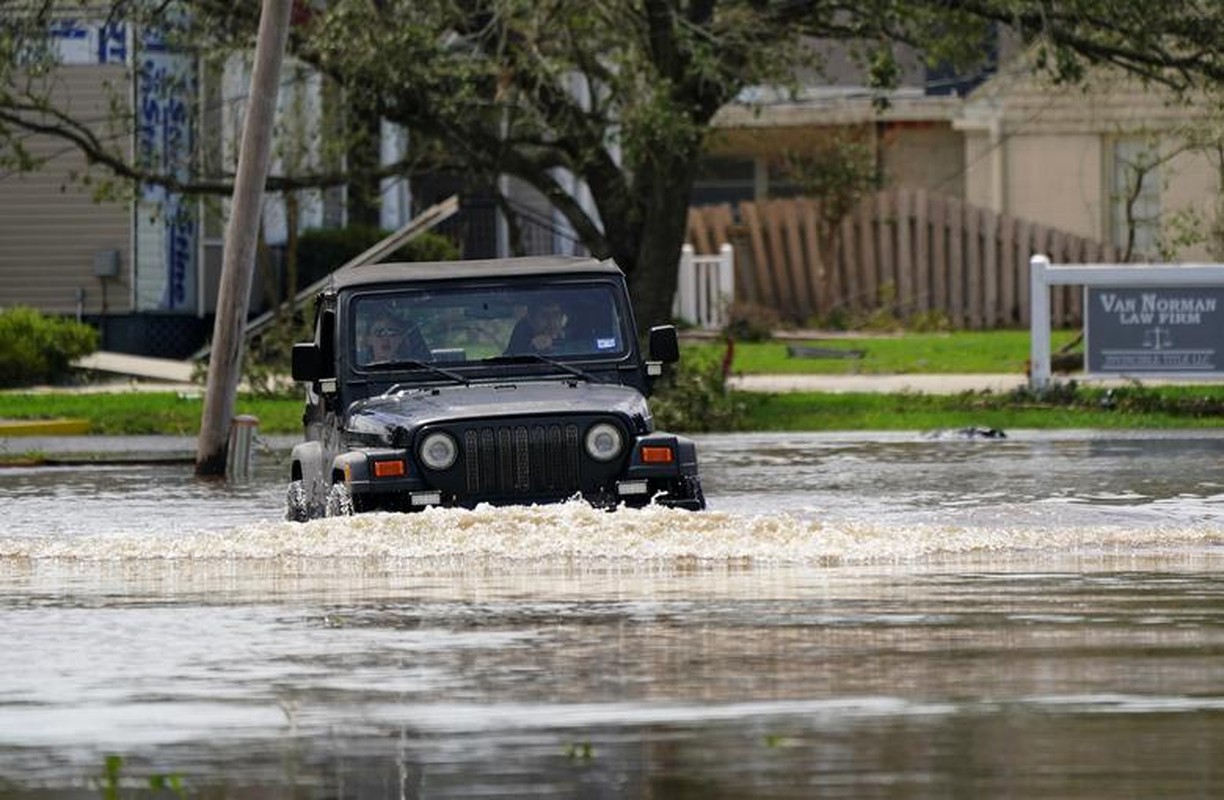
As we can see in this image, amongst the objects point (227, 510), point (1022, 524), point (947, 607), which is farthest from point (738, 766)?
point (227, 510)

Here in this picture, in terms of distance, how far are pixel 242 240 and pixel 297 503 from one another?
22.3ft

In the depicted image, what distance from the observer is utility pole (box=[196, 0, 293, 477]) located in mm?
24219

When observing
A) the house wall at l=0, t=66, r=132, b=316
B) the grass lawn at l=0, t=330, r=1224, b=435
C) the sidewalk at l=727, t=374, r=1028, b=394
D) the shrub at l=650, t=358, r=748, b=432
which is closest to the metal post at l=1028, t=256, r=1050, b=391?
the grass lawn at l=0, t=330, r=1224, b=435

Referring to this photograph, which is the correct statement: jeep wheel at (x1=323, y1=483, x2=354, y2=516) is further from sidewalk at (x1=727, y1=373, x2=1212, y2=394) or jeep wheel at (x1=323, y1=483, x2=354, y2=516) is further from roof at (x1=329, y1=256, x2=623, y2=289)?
sidewalk at (x1=727, y1=373, x2=1212, y2=394)

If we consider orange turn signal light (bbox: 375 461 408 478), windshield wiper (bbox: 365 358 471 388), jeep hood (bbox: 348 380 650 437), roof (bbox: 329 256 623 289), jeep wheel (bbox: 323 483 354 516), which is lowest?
jeep wheel (bbox: 323 483 354 516)

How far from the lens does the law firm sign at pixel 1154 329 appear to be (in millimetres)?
30062

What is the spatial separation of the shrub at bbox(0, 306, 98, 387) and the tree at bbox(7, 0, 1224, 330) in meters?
4.26

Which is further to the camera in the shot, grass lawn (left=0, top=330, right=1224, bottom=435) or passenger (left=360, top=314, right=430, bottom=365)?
grass lawn (left=0, top=330, right=1224, bottom=435)

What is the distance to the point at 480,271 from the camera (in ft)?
56.9

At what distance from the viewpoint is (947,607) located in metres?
13.0

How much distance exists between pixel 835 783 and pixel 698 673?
230cm

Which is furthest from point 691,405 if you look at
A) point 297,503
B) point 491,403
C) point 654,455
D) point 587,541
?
point 587,541

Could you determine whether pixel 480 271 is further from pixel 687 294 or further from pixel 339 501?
pixel 687 294

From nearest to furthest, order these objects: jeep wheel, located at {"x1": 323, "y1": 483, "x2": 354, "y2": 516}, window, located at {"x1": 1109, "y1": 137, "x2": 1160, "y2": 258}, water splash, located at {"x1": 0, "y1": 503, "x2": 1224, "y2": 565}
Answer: water splash, located at {"x1": 0, "y1": 503, "x2": 1224, "y2": 565} < jeep wheel, located at {"x1": 323, "y1": 483, "x2": 354, "y2": 516} < window, located at {"x1": 1109, "y1": 137, "x2": 1160, "y2": 258}
